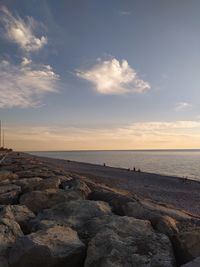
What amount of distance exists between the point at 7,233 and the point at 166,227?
89.0 inches

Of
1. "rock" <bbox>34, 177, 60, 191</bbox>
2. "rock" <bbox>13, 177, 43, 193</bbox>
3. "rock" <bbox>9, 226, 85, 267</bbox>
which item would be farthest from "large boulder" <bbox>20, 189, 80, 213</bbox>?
"rock" <bbox>9, 226, 85, 267</bbox>

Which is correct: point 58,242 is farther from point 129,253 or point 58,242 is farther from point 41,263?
point 129,253

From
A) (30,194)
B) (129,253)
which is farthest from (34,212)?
(129,253)

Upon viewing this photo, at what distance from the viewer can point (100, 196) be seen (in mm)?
7223

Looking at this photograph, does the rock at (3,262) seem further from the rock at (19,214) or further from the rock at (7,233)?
the rock at (19,214)

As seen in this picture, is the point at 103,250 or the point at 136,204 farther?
the point at 136,204

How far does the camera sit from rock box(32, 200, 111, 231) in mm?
5359

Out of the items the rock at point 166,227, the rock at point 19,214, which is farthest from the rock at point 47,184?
the rock at point 166,227

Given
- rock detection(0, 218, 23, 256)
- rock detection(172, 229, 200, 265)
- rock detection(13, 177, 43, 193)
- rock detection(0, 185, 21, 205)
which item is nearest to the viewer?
rock detection(172, 229, 200, 265)

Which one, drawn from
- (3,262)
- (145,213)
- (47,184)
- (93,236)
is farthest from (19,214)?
(47,184)

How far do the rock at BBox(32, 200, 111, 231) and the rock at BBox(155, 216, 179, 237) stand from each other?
105cm

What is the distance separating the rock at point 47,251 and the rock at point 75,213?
2.84ft

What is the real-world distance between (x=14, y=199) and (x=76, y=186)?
4.84 ft

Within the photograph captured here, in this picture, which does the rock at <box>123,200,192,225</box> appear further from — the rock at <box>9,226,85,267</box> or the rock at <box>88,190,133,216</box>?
the rock at <box>9,226,85,267</box>
